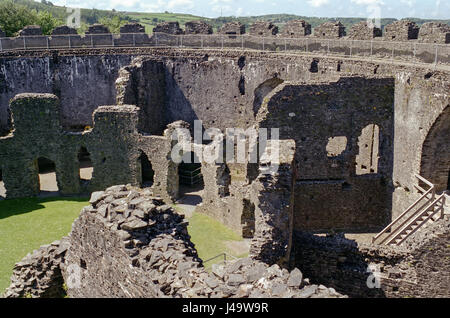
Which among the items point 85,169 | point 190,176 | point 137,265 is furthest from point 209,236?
point 85,169

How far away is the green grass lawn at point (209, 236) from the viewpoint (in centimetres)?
1736

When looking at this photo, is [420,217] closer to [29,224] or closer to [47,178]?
[29,224]

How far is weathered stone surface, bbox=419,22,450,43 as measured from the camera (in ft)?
56.7

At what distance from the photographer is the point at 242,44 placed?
2570 cm

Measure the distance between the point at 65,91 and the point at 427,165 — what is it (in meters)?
18.3

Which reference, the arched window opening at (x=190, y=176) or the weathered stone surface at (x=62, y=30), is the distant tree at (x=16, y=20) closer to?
the weathered stone surface at (x=62, y=30)

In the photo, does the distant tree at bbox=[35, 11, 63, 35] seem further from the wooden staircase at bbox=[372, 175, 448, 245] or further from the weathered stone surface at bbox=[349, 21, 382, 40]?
the wooden staircase at bbox=[372, 175, 448, 245]

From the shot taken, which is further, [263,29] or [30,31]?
[30,31]

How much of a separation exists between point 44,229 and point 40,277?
6.81 metres

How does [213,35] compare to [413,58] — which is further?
[213,35]

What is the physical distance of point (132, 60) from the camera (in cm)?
2644

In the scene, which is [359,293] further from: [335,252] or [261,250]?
[261,250]

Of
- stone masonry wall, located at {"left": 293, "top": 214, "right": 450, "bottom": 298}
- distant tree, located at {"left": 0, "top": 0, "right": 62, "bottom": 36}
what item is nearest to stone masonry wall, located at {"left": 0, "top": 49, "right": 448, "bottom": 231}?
stone masonry wall, located at {"left": 293, "top": 214, "right": 450, "bottom": 298}
